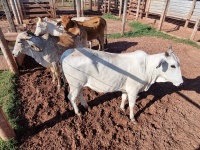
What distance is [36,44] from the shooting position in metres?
4.66

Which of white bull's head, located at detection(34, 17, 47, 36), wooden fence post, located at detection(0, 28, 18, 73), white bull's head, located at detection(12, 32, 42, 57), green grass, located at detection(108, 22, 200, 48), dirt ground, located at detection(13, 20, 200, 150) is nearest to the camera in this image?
dirt ground, located at detection(13, 20, 200, 150)

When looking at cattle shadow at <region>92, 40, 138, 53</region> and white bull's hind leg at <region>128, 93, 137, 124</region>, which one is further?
cattle shadow at <region>92, 40, 138, 53</region>

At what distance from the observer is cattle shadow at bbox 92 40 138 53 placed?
26.1 ft

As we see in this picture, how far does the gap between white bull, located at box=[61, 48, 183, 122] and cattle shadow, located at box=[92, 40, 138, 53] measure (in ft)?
13.8

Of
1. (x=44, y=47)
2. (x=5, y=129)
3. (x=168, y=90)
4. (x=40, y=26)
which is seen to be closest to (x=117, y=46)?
(x=40, y=26)

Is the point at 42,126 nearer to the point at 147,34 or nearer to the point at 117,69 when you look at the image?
the point at 117,69

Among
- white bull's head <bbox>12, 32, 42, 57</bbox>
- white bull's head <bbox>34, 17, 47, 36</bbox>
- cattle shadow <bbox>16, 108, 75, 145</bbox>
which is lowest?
cattle shadow <bbox>16, 108, 75, 145</bbox>

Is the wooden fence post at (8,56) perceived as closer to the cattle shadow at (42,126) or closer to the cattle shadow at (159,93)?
the cattle shadow at (42,126)

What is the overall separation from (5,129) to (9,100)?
145 cm

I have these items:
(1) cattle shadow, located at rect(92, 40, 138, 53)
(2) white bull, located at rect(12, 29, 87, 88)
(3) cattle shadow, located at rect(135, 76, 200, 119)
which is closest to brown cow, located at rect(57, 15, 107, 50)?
(1) cattle shadow, located at rect(92, 40, 138, 53)

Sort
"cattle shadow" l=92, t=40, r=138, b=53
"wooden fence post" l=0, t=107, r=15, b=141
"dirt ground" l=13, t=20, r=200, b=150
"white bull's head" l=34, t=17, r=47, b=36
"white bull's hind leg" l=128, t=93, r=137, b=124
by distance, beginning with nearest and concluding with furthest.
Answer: "wooden fence post" l=0, t=107, r=15, b=141 → "dirt ground" l=13, t=20, r=200, b=150 → "white bull's hind leg" l=128, t=93, r=137, b=124 → "white bull's head" l=34, t=17, r=47, b=36 → "cattle shadow" l=92, t=40, r=138, b=53

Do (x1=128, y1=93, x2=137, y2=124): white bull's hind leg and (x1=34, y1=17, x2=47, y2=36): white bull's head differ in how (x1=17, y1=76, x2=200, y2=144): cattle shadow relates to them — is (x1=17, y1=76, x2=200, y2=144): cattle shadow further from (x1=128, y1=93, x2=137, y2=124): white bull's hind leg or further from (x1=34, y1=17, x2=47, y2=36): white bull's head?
(x1=34, y1=17, x2=47, y2=36): white bull's head

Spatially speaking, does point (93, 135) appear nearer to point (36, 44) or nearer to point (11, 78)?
point (36, 44)

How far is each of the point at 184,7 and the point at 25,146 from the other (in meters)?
11.7
